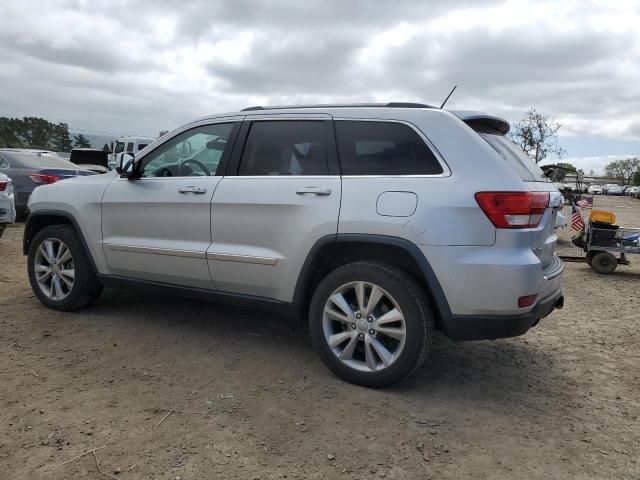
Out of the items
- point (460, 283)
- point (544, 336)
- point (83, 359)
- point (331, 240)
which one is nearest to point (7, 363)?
point (83, 359)

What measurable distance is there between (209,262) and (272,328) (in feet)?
3.19

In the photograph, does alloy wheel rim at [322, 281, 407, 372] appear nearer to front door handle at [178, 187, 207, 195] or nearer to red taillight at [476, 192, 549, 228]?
red taillight at [476, 192, 549, 228]

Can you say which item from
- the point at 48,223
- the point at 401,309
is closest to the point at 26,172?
the point at 48,223

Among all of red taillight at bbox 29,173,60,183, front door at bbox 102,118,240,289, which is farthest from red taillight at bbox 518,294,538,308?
red taillight at bbox 29,173,60,183

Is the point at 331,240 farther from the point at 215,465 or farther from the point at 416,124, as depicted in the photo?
the point at 215,465

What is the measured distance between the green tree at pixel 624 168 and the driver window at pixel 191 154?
4151 inches

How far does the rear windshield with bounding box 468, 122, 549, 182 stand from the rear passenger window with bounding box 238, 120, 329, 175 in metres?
1.01

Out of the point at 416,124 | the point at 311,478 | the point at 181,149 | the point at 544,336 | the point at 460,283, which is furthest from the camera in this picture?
the point at 544,336

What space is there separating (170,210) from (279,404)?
1.77 m

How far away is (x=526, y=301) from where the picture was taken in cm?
316

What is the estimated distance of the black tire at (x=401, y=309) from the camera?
325 centimetres

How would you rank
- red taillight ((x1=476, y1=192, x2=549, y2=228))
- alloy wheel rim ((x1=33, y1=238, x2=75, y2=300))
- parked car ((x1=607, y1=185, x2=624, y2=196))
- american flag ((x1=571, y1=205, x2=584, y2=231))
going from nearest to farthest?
1. red taillight ((x1=476, y1=192, x2=549, y2=228))
2. alloy wheel rim ((x1=33, y1=238, x2=75, y2=300))
3. american flag ((x1=571, y1=205, x2=584, y2=231))
4. parked car ((x1=607, y1=185, x2=624, y2=196))

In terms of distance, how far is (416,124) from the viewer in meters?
3.45

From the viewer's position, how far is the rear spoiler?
3.50 m
